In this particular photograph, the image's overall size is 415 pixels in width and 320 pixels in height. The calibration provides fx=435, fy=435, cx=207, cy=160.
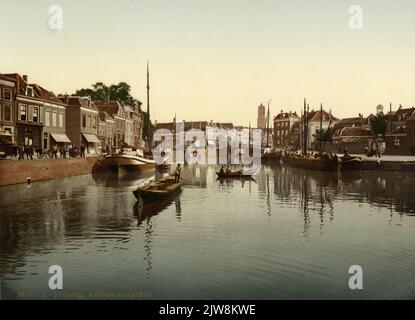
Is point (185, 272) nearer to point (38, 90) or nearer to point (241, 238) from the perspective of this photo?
point (241, 238)

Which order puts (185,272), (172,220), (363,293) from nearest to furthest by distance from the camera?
(363,293), (185,272), (172,220)

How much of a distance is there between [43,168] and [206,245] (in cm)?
2608

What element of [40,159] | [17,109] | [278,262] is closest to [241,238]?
[278,262]

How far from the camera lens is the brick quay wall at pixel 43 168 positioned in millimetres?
33312

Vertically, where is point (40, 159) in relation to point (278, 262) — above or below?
above

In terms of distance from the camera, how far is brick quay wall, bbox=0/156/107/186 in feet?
109

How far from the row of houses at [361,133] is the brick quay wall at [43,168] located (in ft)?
108

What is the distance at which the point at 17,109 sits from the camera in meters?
44.4

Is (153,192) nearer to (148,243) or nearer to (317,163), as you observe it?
(148,243)

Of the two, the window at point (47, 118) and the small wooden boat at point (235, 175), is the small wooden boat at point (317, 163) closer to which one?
the small wooden boat at point (235, 175)

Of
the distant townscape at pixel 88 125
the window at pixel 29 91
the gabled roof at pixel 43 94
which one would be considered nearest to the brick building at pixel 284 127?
the distant townscape at pixel 88 125

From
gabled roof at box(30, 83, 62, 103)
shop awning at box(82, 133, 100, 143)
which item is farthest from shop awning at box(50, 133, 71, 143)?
shop awning at box(82, 133, 100, 143)

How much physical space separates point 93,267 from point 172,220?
824 cm
